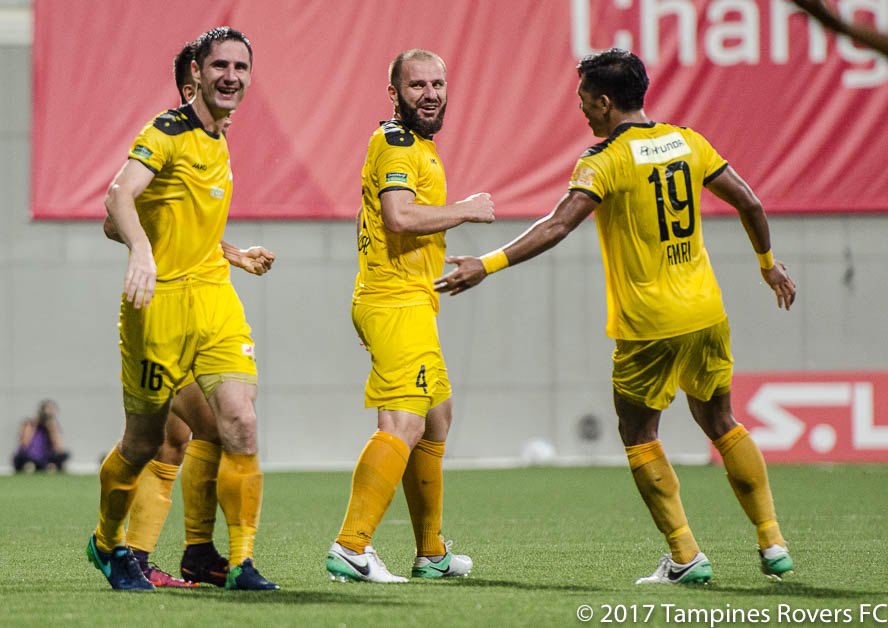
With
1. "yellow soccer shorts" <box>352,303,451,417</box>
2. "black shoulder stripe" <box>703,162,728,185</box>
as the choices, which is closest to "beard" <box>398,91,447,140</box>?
"yellow soccer shorts" <box>352,303,451,417</box>

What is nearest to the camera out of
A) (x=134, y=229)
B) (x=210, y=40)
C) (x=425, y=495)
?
(x=134, y=229)

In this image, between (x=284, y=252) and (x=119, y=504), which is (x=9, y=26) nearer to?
Result: (x=284, y=252)

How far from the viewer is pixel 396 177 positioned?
523 cm

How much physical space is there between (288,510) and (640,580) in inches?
205

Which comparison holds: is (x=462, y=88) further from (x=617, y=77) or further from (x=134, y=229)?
(x=134, y=229)

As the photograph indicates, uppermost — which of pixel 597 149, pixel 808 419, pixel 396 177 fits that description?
pixel 597 149

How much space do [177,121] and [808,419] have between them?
1163 cm

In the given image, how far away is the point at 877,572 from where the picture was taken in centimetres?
540

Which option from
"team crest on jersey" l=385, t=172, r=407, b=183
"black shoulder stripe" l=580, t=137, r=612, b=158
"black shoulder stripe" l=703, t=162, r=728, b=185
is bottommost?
"team crest on jersey" l=385, t=172, r=407, b=183

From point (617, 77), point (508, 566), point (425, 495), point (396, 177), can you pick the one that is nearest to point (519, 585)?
point (425, 495)

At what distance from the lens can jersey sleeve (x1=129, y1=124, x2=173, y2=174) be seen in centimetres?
473

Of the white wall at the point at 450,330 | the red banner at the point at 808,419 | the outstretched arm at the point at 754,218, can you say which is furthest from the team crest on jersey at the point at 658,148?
the white wall at the point at 450,330

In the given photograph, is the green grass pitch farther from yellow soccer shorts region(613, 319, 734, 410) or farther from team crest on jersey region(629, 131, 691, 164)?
team crest on jersey region(629, 131, 691, 164)

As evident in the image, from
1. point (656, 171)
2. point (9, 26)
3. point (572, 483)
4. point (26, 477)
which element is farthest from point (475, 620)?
point (9, 26)
